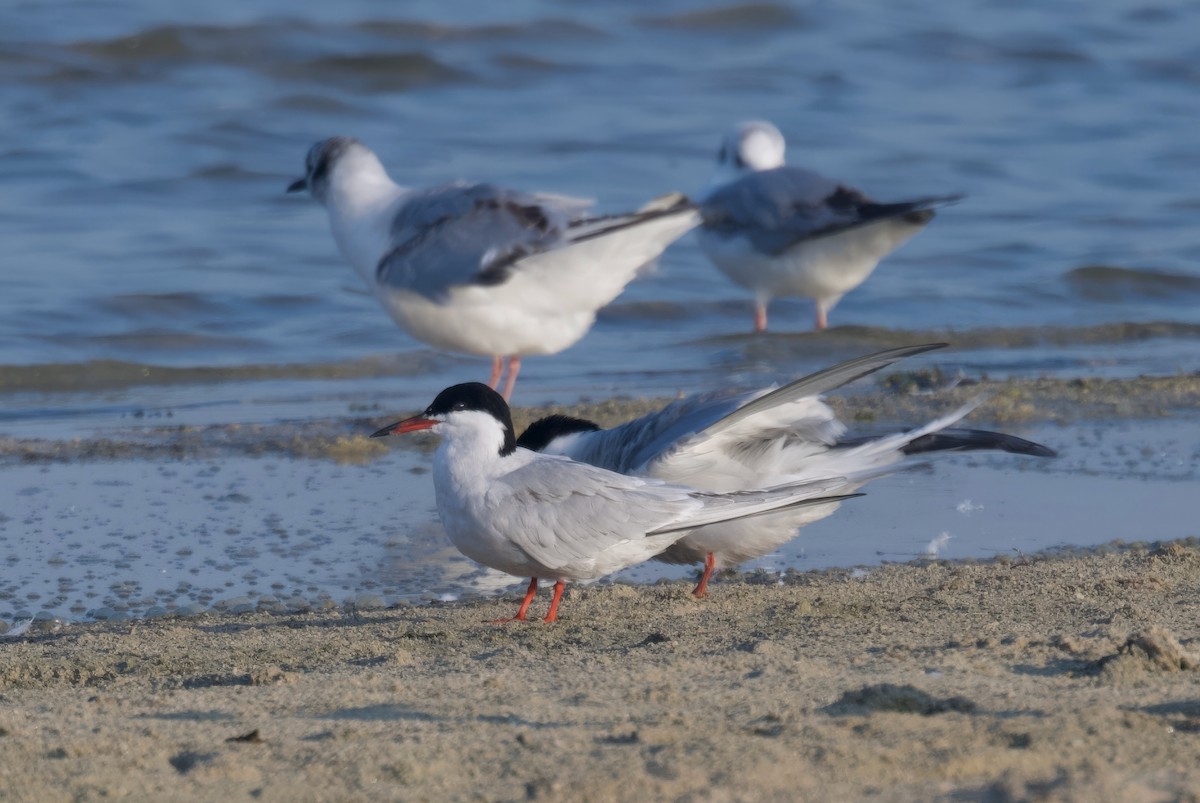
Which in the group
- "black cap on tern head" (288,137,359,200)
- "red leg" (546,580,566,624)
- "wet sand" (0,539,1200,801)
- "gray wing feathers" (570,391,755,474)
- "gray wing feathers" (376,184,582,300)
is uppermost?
"black cap on tern head" (288,137,359,200)

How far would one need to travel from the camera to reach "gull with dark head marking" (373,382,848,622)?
4.29 meters

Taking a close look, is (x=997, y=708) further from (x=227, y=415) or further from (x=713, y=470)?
(x=227, y=415)

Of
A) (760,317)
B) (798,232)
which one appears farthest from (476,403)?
(760,317)

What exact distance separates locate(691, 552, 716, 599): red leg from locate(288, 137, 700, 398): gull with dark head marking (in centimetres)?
252

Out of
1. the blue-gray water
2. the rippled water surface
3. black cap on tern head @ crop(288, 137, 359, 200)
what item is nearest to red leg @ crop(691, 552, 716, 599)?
the blue-gray water

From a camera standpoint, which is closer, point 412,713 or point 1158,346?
point 412,713

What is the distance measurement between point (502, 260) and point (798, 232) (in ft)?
7.65

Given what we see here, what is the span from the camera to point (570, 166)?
1268 cm

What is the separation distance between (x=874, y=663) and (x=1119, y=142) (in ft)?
37.7

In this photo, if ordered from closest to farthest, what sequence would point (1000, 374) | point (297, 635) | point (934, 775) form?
point (934, 775)
point (297, 635)
point (1000, 374)

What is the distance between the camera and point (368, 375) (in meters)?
8.59

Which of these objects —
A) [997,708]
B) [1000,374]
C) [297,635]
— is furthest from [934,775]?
[1000,374]

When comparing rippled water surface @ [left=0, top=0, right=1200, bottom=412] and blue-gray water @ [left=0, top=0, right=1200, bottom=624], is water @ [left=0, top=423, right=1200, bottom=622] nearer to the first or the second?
blue-gray water @ [left=0, top=0, right=1200, bottom=624]

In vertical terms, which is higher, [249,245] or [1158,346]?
[249,245]
